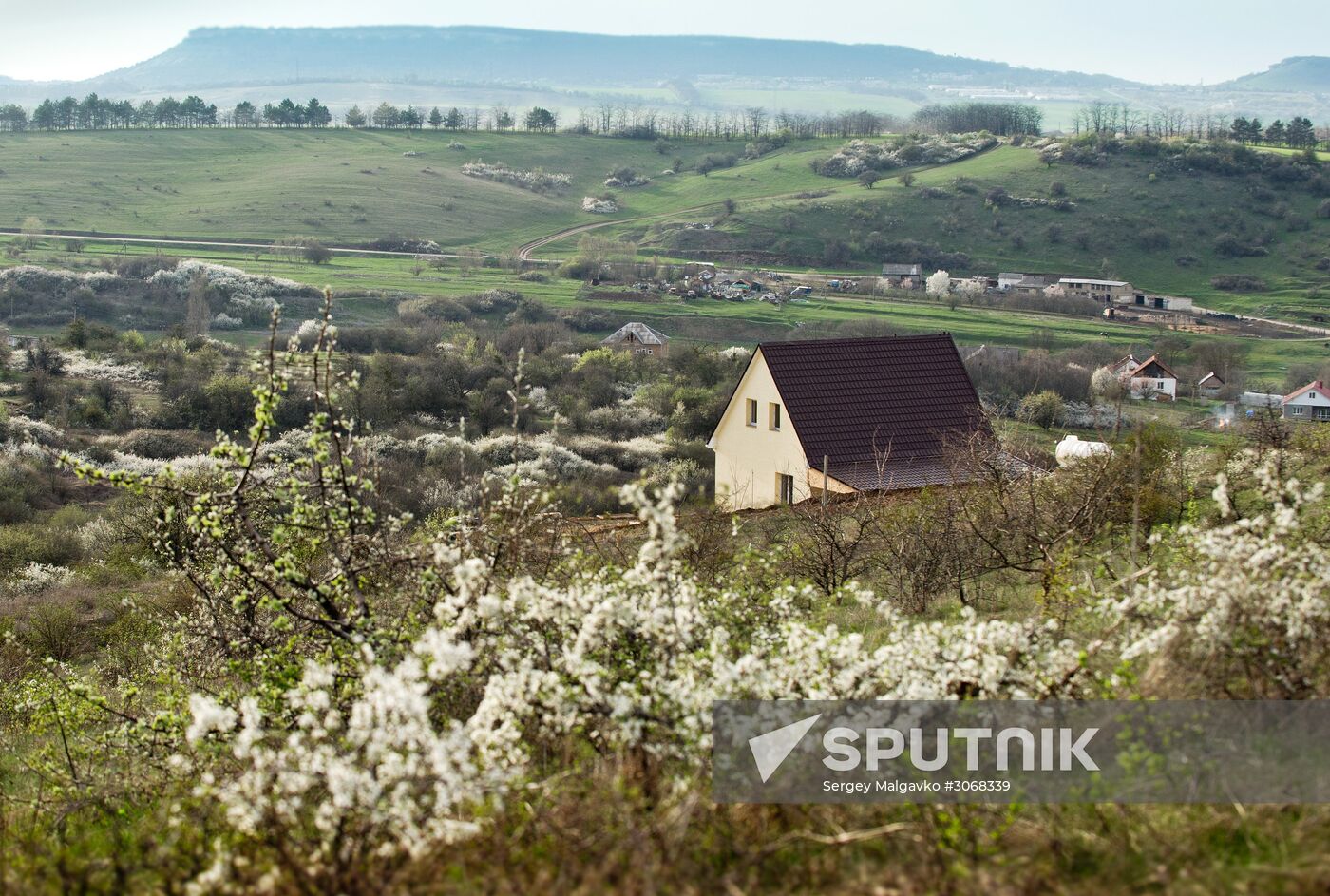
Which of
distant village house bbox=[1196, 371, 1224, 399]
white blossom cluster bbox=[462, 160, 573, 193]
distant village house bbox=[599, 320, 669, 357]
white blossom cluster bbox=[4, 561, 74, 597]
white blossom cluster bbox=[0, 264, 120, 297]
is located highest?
white blossom cluster bbox=[462, 160, 573, 193]

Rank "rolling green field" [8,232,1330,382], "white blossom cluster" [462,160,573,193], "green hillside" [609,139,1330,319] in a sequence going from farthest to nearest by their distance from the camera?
"white blossom cluster" [462,160,573,193] < "green hillside" [609,139,1330,319] < "rolling green field" [8,232,1330,382]

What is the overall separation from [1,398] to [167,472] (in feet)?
134

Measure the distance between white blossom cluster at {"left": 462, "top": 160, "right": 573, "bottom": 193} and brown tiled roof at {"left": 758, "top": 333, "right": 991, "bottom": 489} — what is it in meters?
117

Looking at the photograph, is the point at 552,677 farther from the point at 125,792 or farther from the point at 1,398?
the point at 1,398

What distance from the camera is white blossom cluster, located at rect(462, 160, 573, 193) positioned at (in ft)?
465

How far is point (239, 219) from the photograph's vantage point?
109 metres

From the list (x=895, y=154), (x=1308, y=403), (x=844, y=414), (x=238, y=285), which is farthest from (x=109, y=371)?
(x=895, y=154)

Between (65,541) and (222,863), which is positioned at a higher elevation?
(222,863)

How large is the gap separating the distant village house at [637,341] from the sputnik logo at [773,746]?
5984 cm

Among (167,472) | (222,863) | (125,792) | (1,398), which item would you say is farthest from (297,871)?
(1,398)

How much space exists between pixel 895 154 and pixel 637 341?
87.0 m

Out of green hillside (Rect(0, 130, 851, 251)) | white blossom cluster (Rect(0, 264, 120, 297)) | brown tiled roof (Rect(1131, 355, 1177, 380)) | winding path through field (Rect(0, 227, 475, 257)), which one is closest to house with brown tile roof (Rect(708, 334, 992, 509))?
brown tiled roof (Rect(1131, 355, 1177, 380))

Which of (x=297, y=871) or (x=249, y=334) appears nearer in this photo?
(x=297, y=871)

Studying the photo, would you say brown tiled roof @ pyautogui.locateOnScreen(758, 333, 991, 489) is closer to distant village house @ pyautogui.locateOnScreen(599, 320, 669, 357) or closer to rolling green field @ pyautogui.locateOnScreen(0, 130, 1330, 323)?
distant village house @ pyautogui.locateOnScreen(599, 320, 669, 357)
